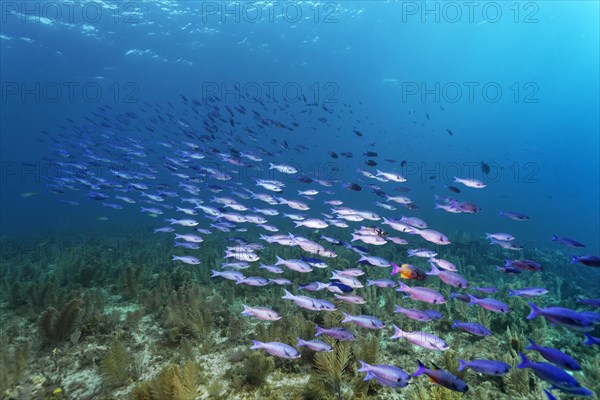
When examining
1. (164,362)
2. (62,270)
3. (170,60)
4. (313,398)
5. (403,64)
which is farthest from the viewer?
(403,64)

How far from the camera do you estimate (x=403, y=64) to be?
52219 mm

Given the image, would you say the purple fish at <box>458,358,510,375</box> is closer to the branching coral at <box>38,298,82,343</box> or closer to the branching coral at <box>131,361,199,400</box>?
the branching coral at <box>131,361,199,400</box>

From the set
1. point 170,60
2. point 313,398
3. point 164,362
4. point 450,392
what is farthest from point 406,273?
point 170,60

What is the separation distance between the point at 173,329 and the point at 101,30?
143 feet

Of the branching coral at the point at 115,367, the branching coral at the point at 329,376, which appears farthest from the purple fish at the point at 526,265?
the branching coral at the point at 115,367

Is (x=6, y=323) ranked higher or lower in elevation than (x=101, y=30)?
lower

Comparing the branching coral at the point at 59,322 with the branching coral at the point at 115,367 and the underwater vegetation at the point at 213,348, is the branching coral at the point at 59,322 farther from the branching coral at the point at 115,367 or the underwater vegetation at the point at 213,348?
the branching coral at the point at 115,367

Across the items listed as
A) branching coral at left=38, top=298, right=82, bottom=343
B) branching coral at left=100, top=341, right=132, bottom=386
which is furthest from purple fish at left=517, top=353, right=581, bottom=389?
branching coral at left=38, top=298, right=82, bottom=343

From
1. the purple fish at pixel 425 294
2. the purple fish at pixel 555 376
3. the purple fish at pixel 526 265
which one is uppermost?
the purple fish at pixel 526 265

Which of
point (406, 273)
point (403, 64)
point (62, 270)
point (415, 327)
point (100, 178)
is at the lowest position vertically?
point (415, 327)

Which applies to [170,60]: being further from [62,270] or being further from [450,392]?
[450,392]

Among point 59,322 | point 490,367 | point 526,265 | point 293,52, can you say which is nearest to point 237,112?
point 293,52

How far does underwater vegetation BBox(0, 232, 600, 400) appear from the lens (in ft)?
15.3

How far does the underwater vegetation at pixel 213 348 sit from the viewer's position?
465 centimetres
